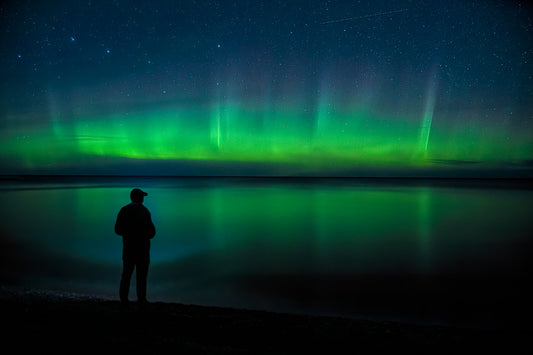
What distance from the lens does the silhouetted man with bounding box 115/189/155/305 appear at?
506 centimetres

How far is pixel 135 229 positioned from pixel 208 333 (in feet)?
5.78

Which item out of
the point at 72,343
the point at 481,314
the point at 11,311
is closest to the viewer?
the point at 72,343

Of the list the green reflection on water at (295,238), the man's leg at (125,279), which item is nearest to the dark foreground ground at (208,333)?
the man's leg at (125,279)

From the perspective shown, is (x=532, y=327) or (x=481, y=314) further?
(x=481, y=314)

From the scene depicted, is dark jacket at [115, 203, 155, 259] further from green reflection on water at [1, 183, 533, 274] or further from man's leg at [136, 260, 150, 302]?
green reflection on water at [1, 183, 533, 274]

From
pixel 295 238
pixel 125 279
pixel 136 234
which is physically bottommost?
pixel 295 238

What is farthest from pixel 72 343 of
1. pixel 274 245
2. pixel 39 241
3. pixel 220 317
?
pixel 39 241

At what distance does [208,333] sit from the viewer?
4379 mm

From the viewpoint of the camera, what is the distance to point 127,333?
13.6ft

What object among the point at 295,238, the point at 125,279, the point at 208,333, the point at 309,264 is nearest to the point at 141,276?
the point at 125,279

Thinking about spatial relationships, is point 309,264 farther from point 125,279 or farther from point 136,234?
point 136,234

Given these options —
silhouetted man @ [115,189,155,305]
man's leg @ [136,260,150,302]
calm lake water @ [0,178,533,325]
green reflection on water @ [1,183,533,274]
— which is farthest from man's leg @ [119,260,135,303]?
green reflection on water @ [1,183,533,274]

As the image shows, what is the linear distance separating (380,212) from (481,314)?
21.7 meters

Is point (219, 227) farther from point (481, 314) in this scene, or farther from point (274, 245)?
point (481, 314)
